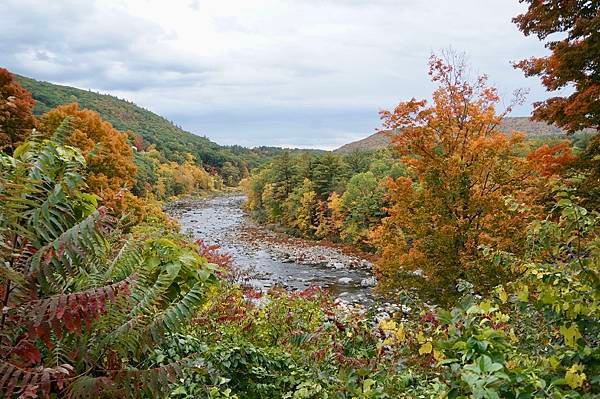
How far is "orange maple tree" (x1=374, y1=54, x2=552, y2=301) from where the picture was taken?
38.3 feet

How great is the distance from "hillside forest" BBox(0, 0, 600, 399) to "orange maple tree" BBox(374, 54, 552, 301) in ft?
0.14

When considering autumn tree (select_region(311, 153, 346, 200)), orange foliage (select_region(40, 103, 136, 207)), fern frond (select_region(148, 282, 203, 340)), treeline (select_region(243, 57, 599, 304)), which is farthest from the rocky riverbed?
fern frond (select_region(148, 282, 203, 340))

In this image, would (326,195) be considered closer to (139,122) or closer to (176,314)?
(176,314)

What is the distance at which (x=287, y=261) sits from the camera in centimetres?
3111

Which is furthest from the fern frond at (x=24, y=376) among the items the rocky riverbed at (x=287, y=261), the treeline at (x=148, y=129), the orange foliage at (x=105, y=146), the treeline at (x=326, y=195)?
the treeline at (x=148, y=129)

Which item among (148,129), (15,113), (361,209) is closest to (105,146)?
(15,113)

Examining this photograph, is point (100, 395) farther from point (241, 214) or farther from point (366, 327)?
point (241, 214)

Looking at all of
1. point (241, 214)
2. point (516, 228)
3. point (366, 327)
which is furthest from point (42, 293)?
point (241, 214)

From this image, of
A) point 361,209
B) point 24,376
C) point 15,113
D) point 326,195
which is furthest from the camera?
point 326,195

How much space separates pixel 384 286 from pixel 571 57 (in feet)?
23.7

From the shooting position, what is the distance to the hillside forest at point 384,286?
2.15 m

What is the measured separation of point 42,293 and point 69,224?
0.42m

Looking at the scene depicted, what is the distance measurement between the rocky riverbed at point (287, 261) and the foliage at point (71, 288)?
1172 centimetres

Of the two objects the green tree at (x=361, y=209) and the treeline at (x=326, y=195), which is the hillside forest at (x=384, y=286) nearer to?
the treeline at (x=326, y=195)
